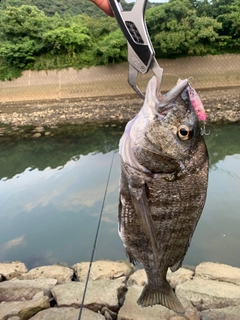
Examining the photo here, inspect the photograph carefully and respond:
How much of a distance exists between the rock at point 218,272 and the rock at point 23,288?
2298mm

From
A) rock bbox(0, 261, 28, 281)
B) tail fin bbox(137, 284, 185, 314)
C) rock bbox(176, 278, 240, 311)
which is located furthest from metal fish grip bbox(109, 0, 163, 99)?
rock bbox(0, 261, 28, 281)

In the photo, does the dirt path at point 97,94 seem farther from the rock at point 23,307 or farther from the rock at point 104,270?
the rock at point 23,307

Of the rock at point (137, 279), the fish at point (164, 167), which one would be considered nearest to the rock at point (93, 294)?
the rock at point (137, 279)

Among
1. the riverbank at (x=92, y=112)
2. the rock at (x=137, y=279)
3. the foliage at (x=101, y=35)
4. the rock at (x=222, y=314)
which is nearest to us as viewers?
the rock at (x=222, y=314)

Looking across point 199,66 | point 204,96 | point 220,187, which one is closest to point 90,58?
point 199,66

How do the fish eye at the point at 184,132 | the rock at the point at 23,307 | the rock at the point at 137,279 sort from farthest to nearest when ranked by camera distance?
1. the rock at the point at 137,279
2. the rock at the point at 23,307
3. the fish eye at the point at 184,132

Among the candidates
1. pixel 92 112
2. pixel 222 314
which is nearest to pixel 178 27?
pixel 92 112

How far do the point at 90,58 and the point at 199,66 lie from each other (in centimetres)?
733

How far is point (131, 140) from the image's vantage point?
192 centimetres

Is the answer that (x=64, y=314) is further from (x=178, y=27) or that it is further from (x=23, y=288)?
(x=178, y=27)

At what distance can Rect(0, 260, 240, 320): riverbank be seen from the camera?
3.99m

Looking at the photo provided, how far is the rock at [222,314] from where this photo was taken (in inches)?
150

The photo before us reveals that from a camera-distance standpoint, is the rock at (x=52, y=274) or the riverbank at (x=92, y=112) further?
the riverbank at (x=92, y=112)

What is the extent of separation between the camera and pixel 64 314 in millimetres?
4016
